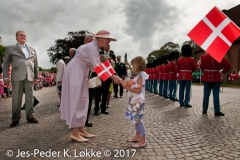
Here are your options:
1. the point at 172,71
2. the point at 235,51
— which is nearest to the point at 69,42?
the point at 235,51

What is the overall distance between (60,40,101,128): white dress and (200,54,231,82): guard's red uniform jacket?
12.7 ft

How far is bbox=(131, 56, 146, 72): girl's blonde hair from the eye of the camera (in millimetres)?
3693

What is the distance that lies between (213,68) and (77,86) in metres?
4.30

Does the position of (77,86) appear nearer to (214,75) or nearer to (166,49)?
(214,75)

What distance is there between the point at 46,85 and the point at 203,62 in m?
23.1

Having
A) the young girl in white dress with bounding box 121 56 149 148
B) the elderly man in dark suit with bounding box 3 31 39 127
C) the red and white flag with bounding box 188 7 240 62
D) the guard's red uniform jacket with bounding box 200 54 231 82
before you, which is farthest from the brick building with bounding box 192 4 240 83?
the young girl in white dress with bounding box 121 56 149 148

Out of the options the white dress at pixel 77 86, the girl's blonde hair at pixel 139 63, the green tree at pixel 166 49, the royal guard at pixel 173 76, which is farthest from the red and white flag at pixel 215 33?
the green tree at pixel 166 49

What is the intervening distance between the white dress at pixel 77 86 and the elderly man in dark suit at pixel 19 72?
1.89 metres

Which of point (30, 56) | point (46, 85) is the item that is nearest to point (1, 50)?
point (46, 85)

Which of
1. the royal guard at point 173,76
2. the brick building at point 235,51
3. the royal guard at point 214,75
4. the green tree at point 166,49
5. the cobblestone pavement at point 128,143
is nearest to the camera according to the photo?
the cobblestone pavement at point 128,143

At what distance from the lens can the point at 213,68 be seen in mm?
6406

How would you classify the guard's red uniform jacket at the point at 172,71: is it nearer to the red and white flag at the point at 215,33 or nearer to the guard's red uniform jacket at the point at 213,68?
the guard's red uniform jacket at the point at 213,68

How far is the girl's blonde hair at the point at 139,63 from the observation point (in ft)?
12.1

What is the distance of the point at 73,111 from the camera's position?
3.82 metres
